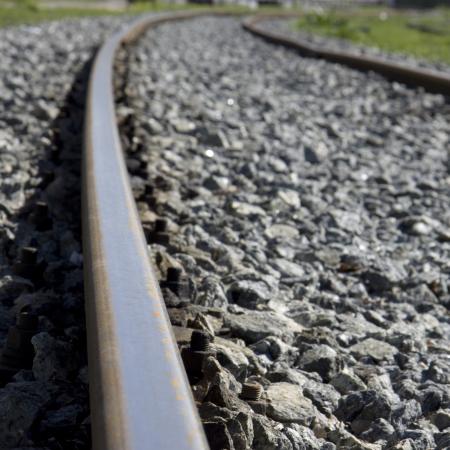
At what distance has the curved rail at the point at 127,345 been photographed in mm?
1516

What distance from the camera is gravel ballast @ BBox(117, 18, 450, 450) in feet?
7.38

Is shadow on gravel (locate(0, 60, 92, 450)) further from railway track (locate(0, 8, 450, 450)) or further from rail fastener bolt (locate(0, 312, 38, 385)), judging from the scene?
railway track (locate(0, 8, 450, 450))

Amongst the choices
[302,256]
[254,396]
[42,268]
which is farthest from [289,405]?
[302,256]

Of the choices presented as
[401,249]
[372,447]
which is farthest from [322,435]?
[401,249]

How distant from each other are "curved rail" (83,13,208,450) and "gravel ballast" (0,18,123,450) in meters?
0.18

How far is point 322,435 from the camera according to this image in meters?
2.17

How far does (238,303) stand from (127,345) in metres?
1.17

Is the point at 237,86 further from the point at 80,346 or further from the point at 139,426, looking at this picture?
the point at 139,426

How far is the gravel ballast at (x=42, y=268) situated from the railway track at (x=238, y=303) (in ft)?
0.61

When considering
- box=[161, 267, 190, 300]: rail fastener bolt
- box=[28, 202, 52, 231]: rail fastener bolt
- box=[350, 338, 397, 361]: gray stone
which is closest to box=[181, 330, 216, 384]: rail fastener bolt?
box=[161, 267, 190, 300]: rail fastener bolt

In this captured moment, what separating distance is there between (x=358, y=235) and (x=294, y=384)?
1.69 metres

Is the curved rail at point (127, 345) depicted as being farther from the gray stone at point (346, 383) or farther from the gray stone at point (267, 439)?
the gray stone at point (346, 383)

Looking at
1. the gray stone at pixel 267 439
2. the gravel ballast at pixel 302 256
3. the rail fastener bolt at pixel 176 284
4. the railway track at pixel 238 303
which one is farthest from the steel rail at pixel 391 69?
the gray stone at pixel 267 439

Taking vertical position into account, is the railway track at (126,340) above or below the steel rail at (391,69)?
above
